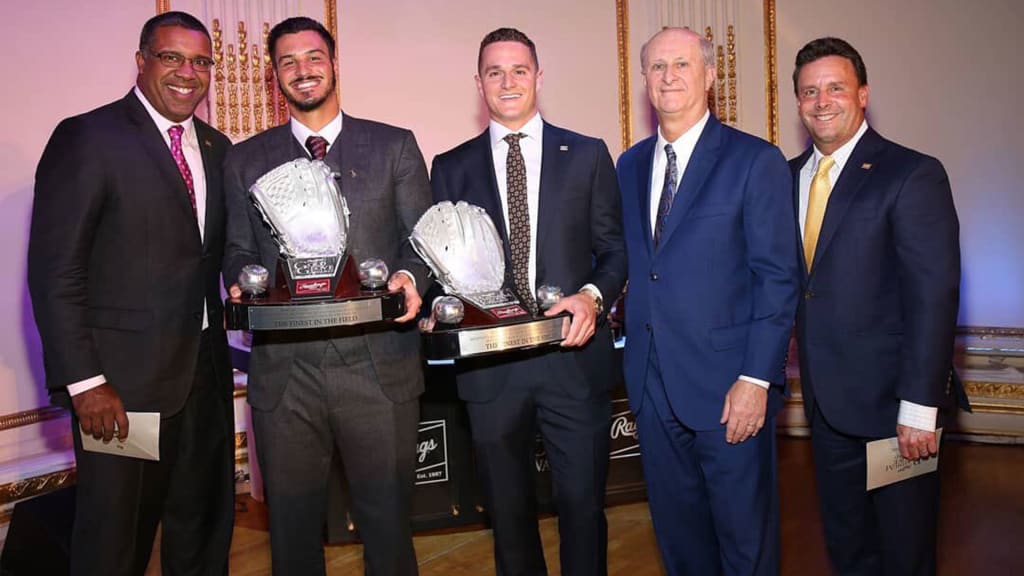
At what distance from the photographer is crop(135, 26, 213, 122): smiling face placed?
2400 millimetres

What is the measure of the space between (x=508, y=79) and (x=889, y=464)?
1.41 m

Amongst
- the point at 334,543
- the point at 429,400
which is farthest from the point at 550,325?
the point at 334,543

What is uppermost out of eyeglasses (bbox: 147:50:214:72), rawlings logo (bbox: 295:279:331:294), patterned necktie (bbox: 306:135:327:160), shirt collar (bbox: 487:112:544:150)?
eyeglasses (bbox: 147:50:214:72)

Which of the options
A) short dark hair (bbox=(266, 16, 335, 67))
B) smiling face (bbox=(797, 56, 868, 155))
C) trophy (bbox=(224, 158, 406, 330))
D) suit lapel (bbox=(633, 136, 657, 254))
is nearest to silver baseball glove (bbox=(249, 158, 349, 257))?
trophy (bbox=(224, 158, 406, 330))

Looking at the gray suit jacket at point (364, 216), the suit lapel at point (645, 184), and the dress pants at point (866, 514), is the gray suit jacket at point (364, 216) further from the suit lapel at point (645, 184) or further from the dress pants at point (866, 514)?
the dress pants at point (866, 514)

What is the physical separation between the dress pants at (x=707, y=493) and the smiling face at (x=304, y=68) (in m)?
1.11

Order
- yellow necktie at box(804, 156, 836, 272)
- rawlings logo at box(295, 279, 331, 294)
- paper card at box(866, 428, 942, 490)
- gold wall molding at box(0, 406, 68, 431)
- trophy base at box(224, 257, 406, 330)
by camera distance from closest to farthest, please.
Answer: trophy base at box(224, 257, 406, 330)
rawlings logo at box(295, 279, 331, 294)
paper card at box(866, 428, 942, 490)
yellow necktie at box(804, 156, 836, 272)
gold wall molding at box(0, 406, 68, 431)

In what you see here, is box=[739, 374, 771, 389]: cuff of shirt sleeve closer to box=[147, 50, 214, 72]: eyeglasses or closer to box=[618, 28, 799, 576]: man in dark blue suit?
box=[618, 28, 799, 576]: man in dark blue suit

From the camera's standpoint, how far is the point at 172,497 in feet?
8.13

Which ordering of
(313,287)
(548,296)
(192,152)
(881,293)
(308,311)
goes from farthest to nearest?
(192,152) < (881,293) < (548,296) < (313,287) < (308,311)

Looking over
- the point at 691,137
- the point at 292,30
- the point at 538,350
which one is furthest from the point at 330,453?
the point at 691,137

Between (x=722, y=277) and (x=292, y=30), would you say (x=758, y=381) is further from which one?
(x=292, y=30)

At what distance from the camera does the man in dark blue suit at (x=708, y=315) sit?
2137 millimetres

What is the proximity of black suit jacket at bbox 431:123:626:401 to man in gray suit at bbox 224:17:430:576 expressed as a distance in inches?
6.5
